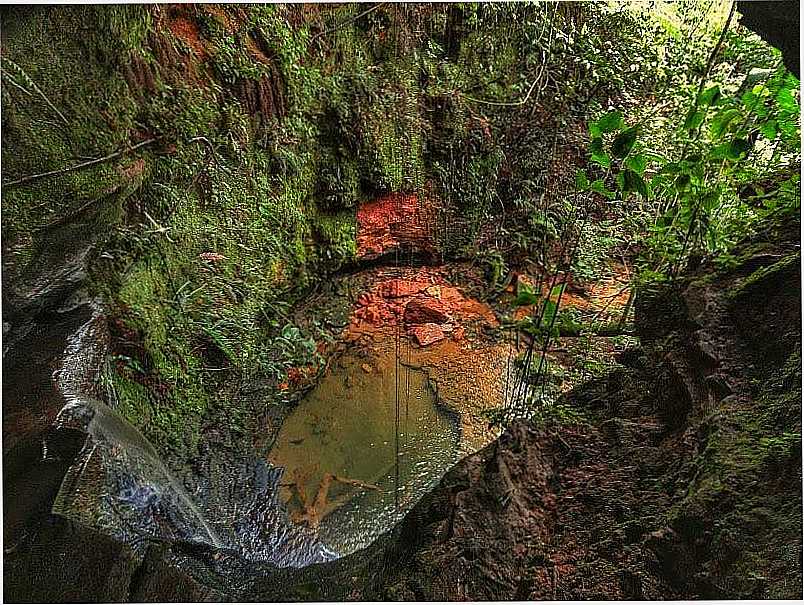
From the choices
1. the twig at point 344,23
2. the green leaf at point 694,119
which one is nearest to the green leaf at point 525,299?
the green leaf at point 694,119

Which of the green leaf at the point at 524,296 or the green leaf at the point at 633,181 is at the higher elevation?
the green leaf at the point at 633,181

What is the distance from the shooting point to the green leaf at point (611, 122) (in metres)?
1.40

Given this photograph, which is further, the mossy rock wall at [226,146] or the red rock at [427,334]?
the red rock at [427,334]

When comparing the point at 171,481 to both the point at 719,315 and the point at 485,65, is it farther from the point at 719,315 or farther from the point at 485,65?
the point at 719,315

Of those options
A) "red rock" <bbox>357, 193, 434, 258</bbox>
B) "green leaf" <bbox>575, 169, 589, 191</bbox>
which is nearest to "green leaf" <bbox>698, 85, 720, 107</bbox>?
"green leaf" <bbox>575, 169, 589, 191</bbox>

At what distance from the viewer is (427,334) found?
1.47m

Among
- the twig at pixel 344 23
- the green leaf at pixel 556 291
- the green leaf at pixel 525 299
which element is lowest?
the green leaf at pixel 525 299

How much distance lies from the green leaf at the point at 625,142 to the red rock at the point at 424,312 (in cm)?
57

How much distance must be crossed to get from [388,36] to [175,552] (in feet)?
4.42

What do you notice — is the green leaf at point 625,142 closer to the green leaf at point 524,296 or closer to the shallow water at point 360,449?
the green leaf at point 524,296

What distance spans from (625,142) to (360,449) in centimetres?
98

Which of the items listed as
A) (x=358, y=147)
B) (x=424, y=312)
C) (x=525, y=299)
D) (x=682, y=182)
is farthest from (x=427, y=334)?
(x=682, y=182)

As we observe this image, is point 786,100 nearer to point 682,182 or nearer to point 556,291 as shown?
point 682,182

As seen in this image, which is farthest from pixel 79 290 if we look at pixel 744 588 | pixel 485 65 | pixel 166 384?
pixel 744 588
